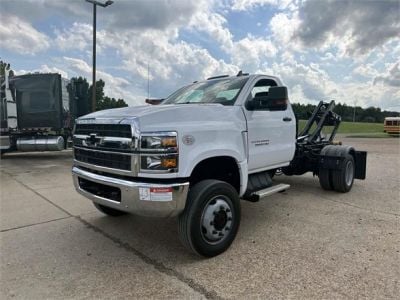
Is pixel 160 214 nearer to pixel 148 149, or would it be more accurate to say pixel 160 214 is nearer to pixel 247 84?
pixel 148 149

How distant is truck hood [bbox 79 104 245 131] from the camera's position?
3121 mm

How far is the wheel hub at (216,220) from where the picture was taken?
3400 millimetres

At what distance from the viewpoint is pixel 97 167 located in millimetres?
3543


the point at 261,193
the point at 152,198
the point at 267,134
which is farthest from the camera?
the point at 267,134

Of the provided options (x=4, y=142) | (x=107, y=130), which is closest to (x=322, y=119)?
(x=107, y=130)

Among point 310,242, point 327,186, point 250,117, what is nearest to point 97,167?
point 250,117

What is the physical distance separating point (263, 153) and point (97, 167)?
7.05 ft

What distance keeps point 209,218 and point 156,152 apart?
0.94 metres

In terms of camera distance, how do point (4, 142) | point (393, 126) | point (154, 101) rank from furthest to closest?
point (393, 126) → point (4, 142) → point (154, 101)

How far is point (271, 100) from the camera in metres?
3.91

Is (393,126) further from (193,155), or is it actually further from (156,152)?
(156,152)

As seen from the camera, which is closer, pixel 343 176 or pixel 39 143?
pixel 343 176

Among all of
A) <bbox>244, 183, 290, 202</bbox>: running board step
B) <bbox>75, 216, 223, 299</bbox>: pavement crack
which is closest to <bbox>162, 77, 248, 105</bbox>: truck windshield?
<bbox>244, 183, 290, 202</bbox>: running board step

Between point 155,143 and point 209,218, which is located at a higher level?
point 155,143
